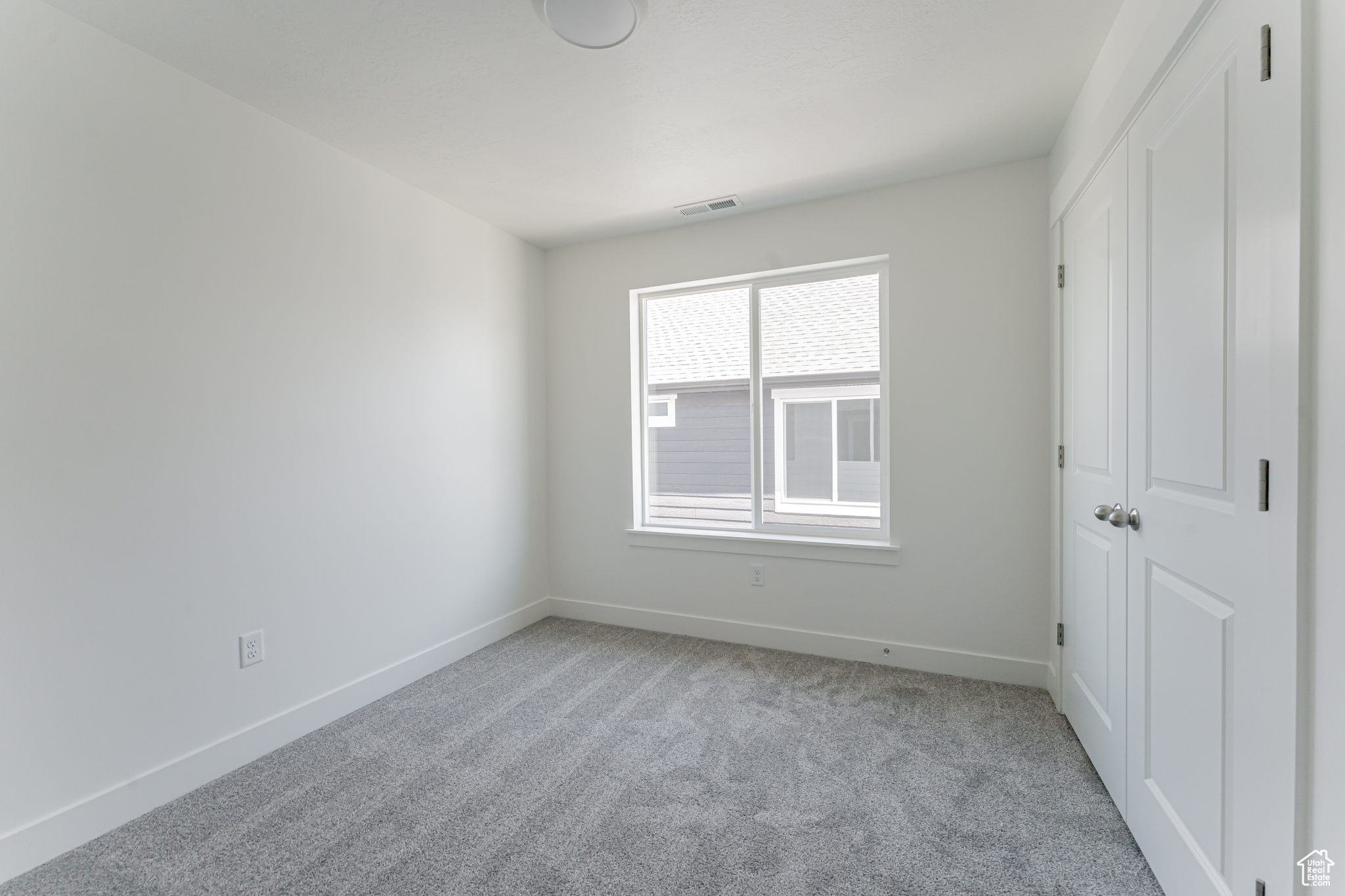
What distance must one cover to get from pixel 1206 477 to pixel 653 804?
1809 mm

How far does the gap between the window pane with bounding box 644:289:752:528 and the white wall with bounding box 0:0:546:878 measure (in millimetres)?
1347

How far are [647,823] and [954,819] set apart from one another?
97 cm

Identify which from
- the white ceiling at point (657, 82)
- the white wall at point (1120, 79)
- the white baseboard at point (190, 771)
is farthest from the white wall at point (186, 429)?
the white wall at point (1120, 79)

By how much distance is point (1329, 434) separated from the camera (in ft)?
3.15

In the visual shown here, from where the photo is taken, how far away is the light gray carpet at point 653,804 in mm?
1641

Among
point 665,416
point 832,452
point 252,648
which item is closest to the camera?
point 252,648

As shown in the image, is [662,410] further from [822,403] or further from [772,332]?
[822,403]

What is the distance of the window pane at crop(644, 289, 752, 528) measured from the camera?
3650 millimetres

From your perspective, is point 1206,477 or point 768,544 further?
point 768,544

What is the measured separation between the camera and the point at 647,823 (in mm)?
1861

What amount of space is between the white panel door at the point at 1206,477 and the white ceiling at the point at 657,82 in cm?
71

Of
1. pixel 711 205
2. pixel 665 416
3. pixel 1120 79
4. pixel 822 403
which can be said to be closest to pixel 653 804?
pixel 822 403

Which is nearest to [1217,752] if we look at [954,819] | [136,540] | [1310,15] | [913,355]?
[954,819]

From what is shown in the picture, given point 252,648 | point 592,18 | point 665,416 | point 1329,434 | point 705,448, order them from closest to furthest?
point 1329,434
point 592,18
point 252,648
point 705,448
point 665,416
